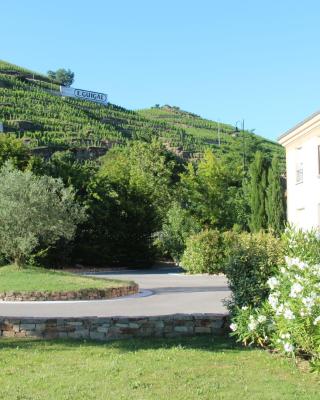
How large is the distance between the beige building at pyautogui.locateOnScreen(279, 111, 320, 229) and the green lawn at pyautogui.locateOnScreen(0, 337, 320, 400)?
1492 centimetres

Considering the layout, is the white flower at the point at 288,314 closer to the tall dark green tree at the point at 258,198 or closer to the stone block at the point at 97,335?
the stone block at the point at 97,335

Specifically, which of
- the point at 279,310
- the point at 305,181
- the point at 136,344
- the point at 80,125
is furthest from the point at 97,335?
the point at 80,125

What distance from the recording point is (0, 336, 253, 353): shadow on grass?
8.75 m

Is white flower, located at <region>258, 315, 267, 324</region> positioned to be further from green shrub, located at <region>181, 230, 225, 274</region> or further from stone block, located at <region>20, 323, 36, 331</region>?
green shrub, located at <region>181, 230, 225, 274</region>

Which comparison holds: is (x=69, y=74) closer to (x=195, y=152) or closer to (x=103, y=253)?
(x=195, y=152)

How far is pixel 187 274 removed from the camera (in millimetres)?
28781

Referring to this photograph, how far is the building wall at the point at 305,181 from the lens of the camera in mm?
23453

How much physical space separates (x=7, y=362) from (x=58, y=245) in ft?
78.9

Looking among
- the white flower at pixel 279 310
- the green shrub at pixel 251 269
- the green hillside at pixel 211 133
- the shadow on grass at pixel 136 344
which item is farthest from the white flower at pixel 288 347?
the green hillside at pixel 211 133

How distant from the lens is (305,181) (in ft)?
80.6

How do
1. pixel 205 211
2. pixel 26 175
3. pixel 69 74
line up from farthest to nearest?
pixel 69 74 < pixel 205 211 < pixel 26 175

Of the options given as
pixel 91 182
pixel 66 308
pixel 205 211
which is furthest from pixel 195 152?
pixel 66 308

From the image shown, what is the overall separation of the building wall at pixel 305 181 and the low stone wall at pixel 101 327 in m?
13.4

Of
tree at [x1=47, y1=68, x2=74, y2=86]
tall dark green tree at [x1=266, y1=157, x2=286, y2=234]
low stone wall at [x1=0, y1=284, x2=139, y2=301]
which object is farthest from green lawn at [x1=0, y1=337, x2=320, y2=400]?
tree at [x1=47, y1=68, x2=74, y2=86]
